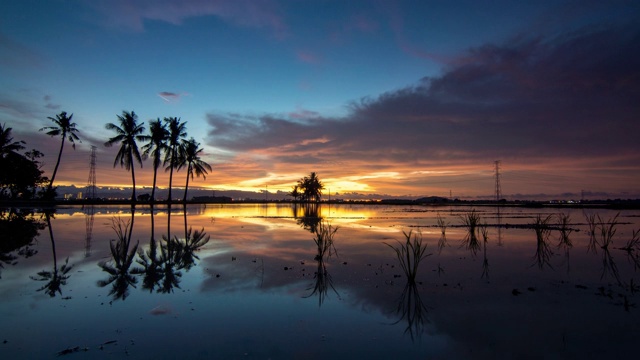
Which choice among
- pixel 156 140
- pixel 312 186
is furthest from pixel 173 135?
pixel 312 186

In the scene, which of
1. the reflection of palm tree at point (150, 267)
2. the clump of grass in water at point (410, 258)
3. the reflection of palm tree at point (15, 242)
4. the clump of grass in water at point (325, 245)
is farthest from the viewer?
the reflection of palm tree at point (15, 242)

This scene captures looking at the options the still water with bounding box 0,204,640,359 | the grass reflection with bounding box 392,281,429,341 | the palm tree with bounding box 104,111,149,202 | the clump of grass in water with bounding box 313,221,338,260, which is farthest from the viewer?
the palm tree with bounding box 104,111,149,202

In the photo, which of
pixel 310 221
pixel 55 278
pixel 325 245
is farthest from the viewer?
pixel 310 221

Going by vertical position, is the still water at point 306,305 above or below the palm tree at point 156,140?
below

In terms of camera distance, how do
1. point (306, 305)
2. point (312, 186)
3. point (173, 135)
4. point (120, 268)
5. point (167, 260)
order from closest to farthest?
point (306, 305), point (120, 268), point (167, 260), point (173, 135), point (312, 186)

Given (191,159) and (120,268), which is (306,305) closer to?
(120,268)

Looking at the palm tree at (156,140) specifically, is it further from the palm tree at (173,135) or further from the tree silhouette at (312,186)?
the tree silhouette at (312,186)

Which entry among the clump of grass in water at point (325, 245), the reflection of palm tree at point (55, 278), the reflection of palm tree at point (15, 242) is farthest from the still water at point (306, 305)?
the clump of grass in water at point (325, 245)

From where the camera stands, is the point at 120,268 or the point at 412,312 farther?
the point at 120,268

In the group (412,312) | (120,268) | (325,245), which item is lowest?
(412,312)

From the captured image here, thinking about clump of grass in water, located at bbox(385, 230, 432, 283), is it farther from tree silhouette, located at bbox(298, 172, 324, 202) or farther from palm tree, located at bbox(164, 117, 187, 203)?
tree silhouette, located at bbox(298, 172, 324, 202)

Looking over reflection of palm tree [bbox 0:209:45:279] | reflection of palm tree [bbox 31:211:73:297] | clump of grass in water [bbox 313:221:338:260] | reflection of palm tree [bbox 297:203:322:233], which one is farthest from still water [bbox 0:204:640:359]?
reflection of palm tree [bbox 297:203:322:233]

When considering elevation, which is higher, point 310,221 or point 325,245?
point 325,245

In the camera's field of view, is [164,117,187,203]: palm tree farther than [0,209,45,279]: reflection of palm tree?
Yes
